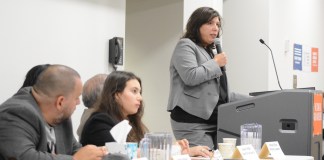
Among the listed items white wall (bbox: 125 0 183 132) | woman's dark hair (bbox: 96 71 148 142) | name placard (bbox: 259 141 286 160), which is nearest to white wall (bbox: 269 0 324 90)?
white wall (bbox: 125 0 183 132)

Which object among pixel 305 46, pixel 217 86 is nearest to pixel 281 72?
pixel 305 46

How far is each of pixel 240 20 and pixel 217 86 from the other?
2113 mm

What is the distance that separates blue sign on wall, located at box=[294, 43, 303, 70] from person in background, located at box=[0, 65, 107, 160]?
3.94m

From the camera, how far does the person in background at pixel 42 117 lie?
1.51 metres

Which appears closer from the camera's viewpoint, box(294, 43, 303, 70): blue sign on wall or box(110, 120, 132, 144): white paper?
box(110, 120, 132, 144): white paper

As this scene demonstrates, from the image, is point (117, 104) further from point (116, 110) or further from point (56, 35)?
point (56, 35)

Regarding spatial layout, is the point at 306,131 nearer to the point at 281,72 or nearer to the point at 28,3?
the point at 28,3

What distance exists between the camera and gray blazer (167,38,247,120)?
8.88 ft

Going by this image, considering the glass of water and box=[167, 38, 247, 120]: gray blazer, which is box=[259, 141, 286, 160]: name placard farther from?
box=[167, 38, 247, 120]: gray blazer

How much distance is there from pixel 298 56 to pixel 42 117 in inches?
165

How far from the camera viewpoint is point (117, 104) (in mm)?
2225

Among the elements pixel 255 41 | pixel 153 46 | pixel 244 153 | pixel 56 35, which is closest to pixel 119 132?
pixel 244 153


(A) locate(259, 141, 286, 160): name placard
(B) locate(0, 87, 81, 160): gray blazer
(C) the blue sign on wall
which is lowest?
(A) locate(259, 141, 286, 160): name placard

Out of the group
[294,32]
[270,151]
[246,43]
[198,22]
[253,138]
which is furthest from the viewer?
[294,32]
